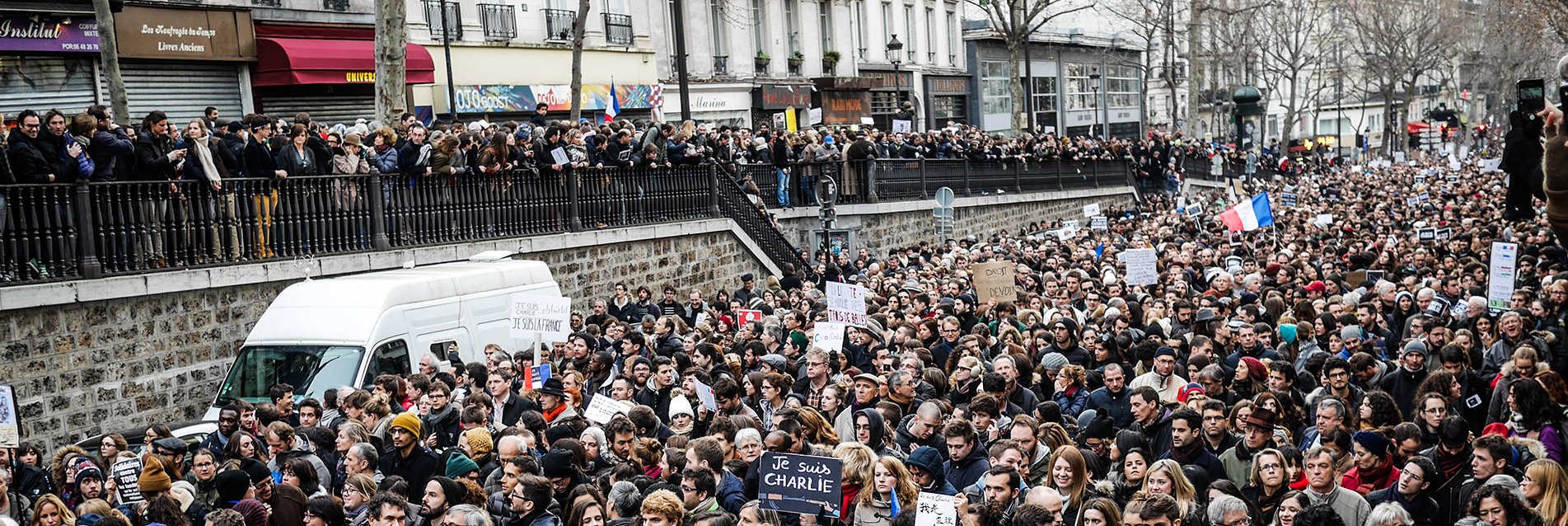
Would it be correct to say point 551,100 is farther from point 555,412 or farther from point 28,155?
point 555,412

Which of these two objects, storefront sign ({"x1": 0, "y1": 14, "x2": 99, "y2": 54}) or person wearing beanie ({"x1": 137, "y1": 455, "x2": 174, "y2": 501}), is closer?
person wearing beanie ({"x1": 137, "y1": 455, "x2": 174, "y2": 501})

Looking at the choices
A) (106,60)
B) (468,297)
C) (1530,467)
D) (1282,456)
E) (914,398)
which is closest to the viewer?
(1530,467)

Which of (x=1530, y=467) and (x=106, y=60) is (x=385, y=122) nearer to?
(x=106, y=60)

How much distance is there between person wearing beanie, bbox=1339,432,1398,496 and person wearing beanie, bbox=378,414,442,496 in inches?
209

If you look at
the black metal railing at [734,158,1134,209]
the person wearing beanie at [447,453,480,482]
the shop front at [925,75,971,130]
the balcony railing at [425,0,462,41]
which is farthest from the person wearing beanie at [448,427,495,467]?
the shop front at [925,75,971,130]

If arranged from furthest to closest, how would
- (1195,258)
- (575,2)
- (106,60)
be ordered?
(575,2)
(1195,258)
(106,60)

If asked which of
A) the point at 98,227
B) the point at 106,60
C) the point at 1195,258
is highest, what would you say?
the point at 106,60

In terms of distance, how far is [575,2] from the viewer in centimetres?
3450

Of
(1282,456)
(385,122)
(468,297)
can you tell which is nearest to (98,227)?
(468,297)

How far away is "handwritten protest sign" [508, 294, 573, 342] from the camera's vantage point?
47.1 ft

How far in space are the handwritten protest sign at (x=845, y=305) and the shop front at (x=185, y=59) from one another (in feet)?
40.9

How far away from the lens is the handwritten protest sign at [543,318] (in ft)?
47.1

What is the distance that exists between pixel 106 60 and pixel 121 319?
370cm

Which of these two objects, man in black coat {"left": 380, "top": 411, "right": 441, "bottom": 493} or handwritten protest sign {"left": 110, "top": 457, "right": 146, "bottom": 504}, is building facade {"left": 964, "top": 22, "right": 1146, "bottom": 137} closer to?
man in black coat {"left": 380, "top": 411, "right": 441, "bottom": 493}
